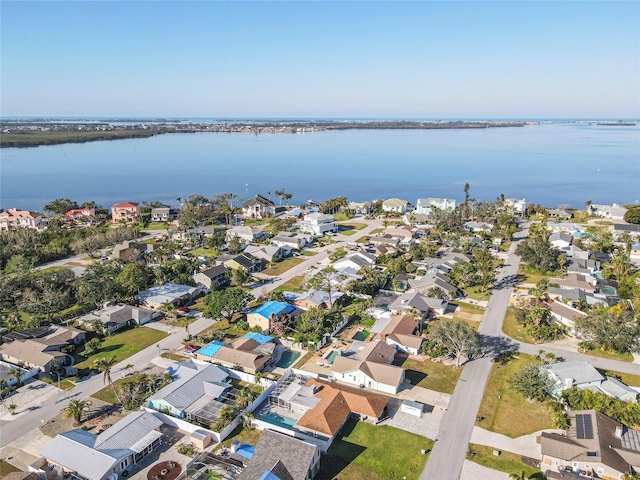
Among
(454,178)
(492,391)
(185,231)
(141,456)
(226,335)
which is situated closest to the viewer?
(141,456)

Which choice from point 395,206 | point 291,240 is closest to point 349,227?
point 395,206

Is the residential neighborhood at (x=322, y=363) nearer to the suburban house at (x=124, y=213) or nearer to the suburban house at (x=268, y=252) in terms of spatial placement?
the suburban house at (x=268, y=252)

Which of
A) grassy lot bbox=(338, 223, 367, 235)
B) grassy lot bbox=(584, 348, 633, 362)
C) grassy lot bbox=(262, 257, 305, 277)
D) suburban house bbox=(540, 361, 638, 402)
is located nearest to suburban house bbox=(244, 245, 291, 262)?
grassy lot bbox=(262, 257, 305, 277)

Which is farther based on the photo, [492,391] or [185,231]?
[185,231]

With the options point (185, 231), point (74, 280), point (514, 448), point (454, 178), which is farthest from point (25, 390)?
point (454, 178)

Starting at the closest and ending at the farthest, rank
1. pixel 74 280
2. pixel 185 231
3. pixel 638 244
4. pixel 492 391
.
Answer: pixel 492 391, pixel 74 280, pixel 638 244, pixel 185 231

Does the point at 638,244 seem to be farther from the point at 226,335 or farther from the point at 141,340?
the point at 141,340

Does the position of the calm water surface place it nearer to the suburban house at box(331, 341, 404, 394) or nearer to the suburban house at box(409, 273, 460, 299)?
the suburban house at box(409, 273, 460, 299)
